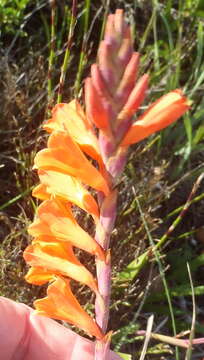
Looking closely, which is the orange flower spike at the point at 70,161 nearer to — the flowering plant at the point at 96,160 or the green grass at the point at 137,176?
the flowering plant at the point at 96,160

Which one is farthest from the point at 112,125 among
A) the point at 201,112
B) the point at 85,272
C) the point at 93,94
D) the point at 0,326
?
the point at 201,112

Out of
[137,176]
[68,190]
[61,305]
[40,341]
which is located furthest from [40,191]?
[137,176]

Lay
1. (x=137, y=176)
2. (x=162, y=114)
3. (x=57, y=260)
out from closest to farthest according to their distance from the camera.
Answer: (x=162, y=114) → (x=57, y=260) → (x=137, y=176)

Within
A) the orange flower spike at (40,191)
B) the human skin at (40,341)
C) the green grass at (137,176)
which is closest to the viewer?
the orange flower spike at (40,191)

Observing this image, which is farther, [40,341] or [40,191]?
[40,341]

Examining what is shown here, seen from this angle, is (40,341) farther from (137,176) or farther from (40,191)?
(137,176)

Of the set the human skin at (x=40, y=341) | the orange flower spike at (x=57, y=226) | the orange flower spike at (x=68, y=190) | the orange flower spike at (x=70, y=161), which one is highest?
the orange flower spike at (x=70, y=161)

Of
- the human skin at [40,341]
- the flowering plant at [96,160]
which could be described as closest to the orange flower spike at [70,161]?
the flowering plant at [96,160]
